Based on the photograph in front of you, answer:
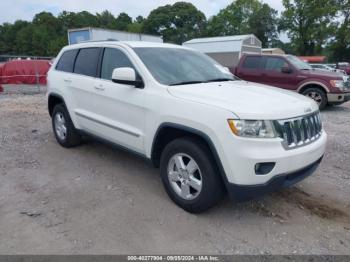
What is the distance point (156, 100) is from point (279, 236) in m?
1.86

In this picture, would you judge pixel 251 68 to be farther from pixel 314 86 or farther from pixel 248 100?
pixel 248 100

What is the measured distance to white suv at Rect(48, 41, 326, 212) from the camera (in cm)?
298

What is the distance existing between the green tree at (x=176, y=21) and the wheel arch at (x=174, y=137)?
74.5 m

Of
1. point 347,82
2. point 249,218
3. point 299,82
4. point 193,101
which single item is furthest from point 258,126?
point 347,82

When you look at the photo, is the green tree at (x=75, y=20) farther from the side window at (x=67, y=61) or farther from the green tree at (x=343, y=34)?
the side window at (x=67, y=61)

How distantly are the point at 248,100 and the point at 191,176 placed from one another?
3.14ft

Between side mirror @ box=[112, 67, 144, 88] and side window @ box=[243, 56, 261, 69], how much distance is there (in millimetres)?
7759

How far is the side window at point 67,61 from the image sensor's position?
5.34 metres

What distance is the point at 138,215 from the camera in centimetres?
352

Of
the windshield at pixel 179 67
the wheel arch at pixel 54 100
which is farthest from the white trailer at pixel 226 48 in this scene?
the windshield at pixel 179 67

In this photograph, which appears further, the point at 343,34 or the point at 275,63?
the point at 343,34

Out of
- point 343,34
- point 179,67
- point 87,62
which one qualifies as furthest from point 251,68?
point 343,34

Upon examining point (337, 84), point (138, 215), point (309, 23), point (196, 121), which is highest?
point (309, 23)

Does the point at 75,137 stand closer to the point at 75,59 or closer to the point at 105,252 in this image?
the point at 75,59
